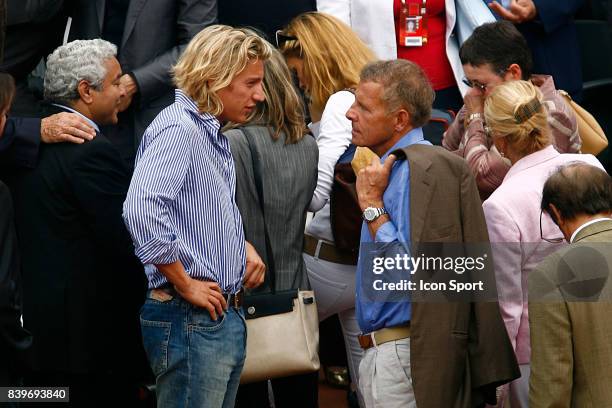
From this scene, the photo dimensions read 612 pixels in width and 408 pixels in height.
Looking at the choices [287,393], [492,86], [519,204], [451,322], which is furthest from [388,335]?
[492,86]

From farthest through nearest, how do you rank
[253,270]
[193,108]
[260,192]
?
[260,192], [253,270], [193,108]

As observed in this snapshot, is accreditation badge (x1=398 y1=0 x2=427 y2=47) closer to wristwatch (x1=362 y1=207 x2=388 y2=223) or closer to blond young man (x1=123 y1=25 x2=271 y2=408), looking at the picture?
blond young man (x1=123 y1=25 x2=271 y2=408)

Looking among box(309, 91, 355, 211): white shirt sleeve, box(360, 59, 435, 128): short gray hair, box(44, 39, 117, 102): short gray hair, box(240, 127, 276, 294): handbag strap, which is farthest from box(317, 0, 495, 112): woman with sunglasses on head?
box(360, 59, 435, 128): short gray hair

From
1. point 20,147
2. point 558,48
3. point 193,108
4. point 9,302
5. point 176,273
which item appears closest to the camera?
point 9,302

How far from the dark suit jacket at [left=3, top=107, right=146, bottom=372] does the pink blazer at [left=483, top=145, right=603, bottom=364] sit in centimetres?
153

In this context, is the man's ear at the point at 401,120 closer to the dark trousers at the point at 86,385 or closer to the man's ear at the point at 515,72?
the man's ear at the point at 515,72

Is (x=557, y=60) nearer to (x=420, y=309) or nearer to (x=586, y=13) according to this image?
(x=586, y=13)

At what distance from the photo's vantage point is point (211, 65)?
4547 millimetres

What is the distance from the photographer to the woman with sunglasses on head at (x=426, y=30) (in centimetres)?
664

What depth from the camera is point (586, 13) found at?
8.09 m

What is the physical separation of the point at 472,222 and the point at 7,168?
1.93 m

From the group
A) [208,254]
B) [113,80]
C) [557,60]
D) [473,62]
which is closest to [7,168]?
[113,80]

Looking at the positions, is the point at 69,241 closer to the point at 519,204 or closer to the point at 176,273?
the point at 176,273

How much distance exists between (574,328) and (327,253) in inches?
63.4
